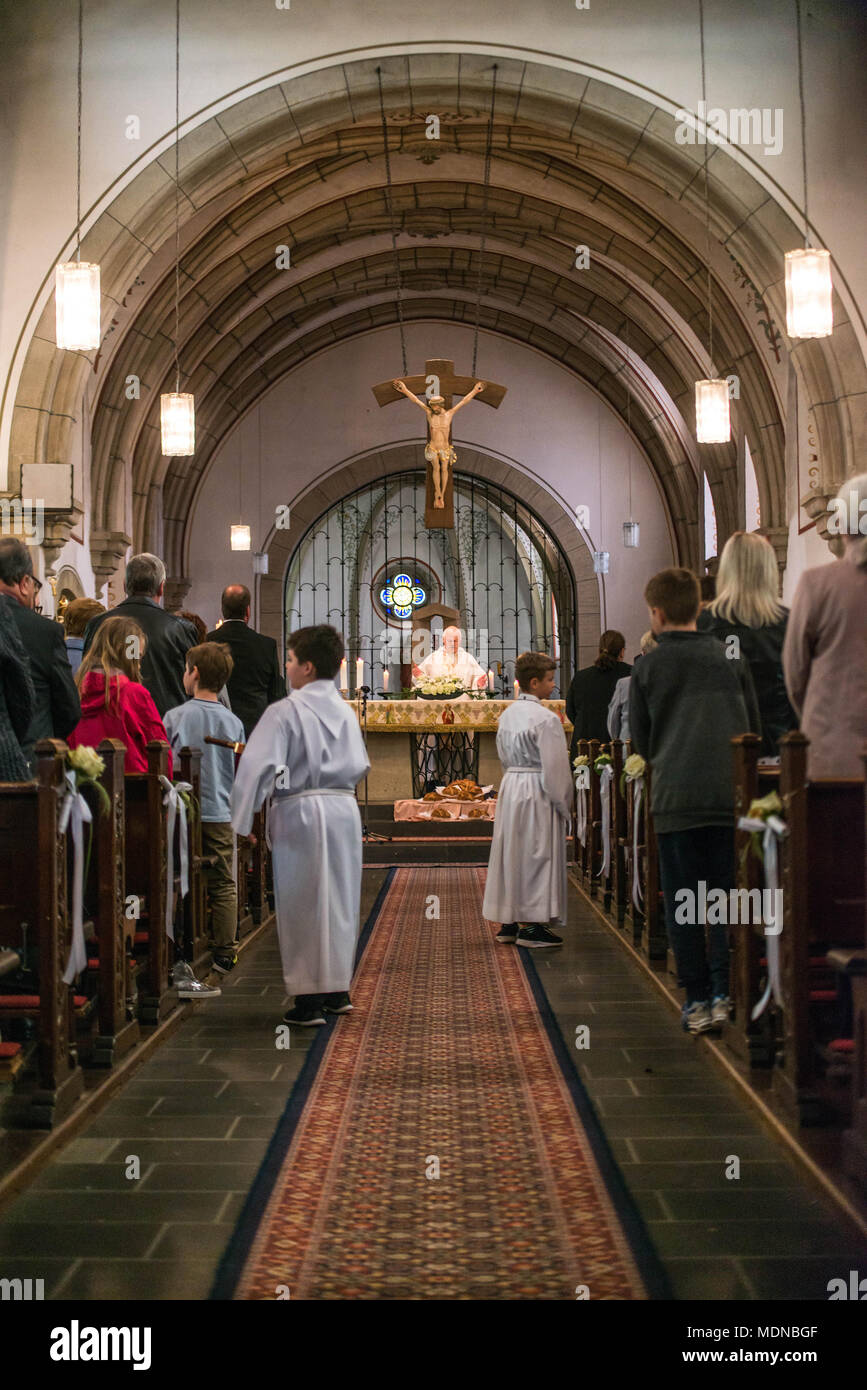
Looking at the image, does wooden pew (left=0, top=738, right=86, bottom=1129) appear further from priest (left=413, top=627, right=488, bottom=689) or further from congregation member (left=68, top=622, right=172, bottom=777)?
priest (left=413, top=627, right=488, bottom=689)

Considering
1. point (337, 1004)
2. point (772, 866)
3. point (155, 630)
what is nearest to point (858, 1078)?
point (772, 866)

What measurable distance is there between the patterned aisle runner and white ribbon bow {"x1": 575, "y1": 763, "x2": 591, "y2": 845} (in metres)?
2.69

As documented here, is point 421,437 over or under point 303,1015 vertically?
over

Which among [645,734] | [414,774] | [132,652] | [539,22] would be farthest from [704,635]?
[414,774]

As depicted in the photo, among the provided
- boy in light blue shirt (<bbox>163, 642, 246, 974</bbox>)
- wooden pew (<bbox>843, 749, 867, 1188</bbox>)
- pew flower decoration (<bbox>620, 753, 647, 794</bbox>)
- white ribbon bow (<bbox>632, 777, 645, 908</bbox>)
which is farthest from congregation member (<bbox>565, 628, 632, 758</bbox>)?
wooden pew (<bbox>843, 749, 867, 1188</bbox>)

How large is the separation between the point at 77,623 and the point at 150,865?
1438 millimetres

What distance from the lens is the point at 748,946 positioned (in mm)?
4055

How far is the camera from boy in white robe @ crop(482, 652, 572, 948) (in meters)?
6.48

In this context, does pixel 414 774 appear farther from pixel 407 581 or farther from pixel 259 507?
pixel 407 581

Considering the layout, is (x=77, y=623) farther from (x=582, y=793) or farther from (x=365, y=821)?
(x=365, y=821)

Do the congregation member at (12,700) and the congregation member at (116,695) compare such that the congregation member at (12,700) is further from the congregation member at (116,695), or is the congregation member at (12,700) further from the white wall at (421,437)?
the white wall at (421,437)

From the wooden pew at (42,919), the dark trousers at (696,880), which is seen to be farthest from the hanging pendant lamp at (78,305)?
the dark trousers at (696,880)
